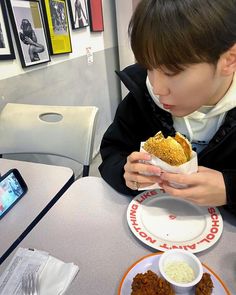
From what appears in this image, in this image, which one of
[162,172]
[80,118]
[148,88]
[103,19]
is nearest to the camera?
[162,172]

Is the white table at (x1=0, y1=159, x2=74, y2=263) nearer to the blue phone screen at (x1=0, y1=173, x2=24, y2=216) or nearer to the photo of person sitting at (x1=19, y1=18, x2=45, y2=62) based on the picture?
the blue phone screen at (x1=0, y1=173, x2=24, y2=216)

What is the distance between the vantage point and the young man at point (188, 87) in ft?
1.52

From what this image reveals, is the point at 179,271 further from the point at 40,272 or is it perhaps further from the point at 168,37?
the point at 168,37

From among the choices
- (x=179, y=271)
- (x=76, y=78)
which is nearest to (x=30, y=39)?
(x=76, y=78)

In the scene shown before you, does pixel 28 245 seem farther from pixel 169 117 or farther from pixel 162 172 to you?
pixel 169 117

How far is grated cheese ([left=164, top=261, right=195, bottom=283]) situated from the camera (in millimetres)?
421

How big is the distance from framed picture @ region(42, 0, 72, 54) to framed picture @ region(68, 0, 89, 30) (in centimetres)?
7

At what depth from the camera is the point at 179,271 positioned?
1.43 feet

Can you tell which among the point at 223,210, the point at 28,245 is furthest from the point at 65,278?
the point at 223,210

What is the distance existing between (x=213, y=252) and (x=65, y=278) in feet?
0.96

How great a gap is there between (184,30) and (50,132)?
2.53 feet

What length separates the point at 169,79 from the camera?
52 centimetres

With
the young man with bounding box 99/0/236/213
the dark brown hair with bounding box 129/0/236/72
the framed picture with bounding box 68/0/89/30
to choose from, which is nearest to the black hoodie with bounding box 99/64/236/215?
the young man with bounding box 99/0/236/213

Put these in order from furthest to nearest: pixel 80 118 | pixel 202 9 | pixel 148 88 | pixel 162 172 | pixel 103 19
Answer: pixel 103 19, pixel 80 118, pixel 148 88, pixel 162 172, pixel 202 9
